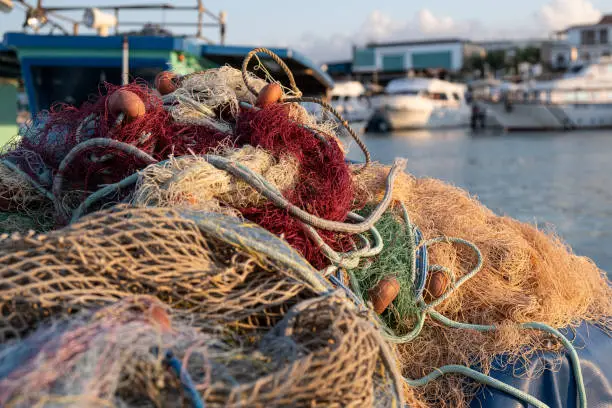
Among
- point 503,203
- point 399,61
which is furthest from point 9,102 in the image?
point 399,61

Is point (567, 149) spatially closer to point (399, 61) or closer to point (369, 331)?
point (369, 331)

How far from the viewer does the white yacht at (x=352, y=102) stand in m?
43.8

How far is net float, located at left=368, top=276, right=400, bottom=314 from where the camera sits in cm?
248

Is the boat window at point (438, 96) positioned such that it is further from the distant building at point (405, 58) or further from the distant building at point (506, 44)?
the distant building at point (506, 44)

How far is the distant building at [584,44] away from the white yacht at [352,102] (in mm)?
17569

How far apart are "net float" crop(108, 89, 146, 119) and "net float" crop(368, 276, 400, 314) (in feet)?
3.73

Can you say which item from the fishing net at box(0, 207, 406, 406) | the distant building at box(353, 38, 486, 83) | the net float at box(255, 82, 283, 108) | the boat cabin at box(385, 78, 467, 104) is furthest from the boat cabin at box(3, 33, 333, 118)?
the distant building at box(353, 38, 486, 83)

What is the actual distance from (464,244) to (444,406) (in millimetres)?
791

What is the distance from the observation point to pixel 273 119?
2.58 meters

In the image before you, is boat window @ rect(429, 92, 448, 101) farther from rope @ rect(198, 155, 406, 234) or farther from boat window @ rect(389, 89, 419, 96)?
rope @ rect(198, 155, 406, 234)

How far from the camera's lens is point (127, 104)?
8.28 feet

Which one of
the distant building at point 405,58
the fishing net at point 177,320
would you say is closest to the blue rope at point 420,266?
the fishing net at point 177,320

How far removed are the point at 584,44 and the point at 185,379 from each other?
62060 millimetres

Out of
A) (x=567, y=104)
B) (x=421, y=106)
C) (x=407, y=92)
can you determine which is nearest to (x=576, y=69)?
(x=567, y=104)
